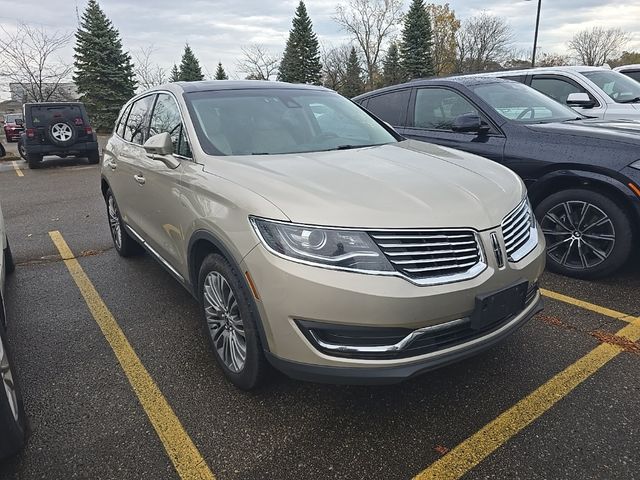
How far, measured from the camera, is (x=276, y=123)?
3.18 meters

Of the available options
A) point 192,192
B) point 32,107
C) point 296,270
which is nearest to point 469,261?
point 296,270

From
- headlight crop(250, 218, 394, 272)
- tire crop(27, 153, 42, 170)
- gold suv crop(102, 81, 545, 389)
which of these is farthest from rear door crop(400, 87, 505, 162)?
tire crop(27, 153, 42, 170)

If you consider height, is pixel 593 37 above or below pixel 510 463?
above

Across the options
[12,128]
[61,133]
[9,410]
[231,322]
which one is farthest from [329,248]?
[12,128]

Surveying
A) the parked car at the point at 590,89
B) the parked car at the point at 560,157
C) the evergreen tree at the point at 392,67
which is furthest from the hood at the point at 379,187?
the evergreen tree at the point at 392,67

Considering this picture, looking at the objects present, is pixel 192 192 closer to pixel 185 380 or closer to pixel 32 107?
pixel 185 380

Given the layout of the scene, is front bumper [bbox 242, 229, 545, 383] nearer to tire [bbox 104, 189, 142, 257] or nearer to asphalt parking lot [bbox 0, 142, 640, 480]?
asphalt parking lot [bbox 0, 142, 640, 480]

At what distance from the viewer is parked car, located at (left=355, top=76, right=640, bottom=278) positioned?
362 centimetres

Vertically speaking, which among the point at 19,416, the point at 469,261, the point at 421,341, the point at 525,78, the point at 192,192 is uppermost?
the point at 525,78

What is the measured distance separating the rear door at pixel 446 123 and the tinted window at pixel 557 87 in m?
2.66

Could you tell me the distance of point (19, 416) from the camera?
193 cm

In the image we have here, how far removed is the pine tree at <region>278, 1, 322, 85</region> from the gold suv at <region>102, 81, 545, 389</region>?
40829 mm

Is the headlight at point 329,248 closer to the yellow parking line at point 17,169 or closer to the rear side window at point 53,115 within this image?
the yellow parking line at point 17,169

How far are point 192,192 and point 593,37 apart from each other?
80.2 meters
